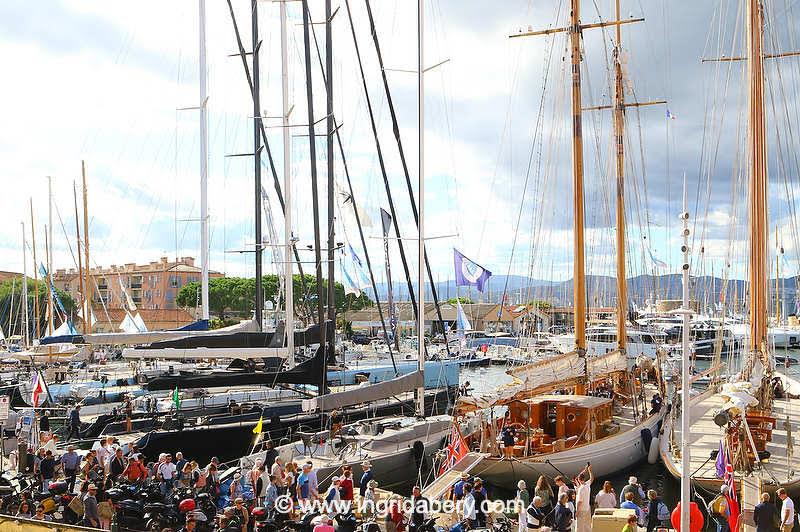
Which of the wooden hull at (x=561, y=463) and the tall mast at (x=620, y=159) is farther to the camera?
the tall mast at (x=620, y=159)

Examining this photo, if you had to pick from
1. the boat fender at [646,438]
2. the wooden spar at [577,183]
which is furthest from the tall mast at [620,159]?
the boat fender at [646,438]

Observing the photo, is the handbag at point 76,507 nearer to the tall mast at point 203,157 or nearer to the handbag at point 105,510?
the handbag at point 105,510

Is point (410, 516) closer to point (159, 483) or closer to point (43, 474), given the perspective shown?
point (159, 483)

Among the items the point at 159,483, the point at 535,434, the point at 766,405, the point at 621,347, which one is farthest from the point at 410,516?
the point at 621,347

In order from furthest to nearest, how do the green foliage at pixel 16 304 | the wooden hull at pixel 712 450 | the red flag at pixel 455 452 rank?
the green foliage at pixel 16 304 → the red flag at pixel 455 452 → the wooden hull at pixel 712 450

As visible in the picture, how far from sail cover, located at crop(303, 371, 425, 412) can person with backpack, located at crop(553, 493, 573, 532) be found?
8426mm

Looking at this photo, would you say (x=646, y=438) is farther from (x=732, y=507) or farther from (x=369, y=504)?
(x=369, y=504)

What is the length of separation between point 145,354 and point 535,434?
42.2 feet

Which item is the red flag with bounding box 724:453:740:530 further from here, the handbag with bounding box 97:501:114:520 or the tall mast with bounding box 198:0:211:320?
the tall mast with bounding box 198:0:211:320

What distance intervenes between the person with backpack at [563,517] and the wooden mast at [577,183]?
43.4 ft

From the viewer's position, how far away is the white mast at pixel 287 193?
23938mm

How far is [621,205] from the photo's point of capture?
123 ft

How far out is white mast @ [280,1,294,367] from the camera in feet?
78.5

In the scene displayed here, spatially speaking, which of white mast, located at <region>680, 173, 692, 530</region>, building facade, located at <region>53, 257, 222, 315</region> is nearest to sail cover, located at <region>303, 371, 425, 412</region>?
white mast, located at <region>680, 173, 692, 530</region>
